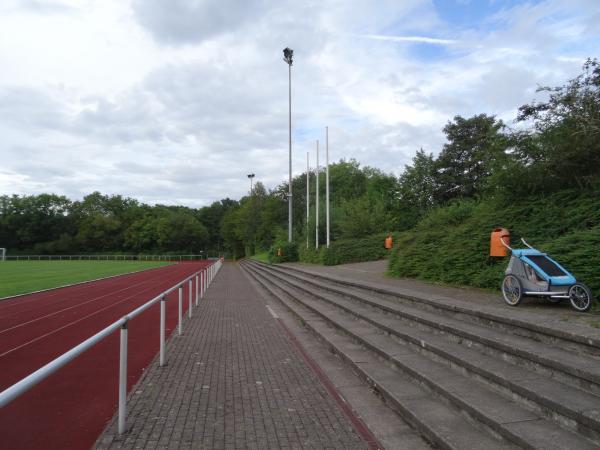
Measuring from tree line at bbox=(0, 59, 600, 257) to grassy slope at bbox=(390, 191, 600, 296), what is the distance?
49 cm

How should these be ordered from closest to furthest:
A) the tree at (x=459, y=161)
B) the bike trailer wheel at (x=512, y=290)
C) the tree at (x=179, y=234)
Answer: the bike trailer wheel at (x=512, y=290) → the tree at (x=459, y=161) → the tree at (x=179, y=234)

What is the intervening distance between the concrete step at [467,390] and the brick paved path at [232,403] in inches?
38.5

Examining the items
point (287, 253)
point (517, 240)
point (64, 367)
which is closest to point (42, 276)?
point (287, 253)

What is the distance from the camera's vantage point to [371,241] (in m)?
24.9

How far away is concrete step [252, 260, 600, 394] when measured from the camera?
3703 millimetres

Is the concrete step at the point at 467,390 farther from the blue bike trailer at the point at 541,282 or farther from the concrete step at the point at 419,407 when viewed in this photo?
the blue bike trailer at the point at 541,282

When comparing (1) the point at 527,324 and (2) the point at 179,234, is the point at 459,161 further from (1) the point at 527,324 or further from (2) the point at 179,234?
(2) the point at 179,234

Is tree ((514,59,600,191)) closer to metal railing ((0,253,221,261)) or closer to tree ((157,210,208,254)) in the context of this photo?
metal railing ((0,253,221,261))

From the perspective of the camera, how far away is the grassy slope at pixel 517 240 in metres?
6.63

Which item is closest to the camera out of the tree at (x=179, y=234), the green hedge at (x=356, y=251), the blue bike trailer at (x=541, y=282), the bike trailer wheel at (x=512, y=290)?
the blue bike trailer at (x=541, y=282)

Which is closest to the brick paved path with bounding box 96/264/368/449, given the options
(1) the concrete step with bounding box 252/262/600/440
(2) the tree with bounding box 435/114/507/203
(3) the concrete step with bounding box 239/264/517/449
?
(3) the concrete step with bounding box 239/264/517/449

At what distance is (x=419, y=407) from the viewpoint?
4188 mm

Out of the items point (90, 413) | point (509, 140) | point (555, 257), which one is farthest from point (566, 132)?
point (90, 413)

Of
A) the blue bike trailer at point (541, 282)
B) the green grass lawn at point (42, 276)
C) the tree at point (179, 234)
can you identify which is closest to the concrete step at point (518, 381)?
the blue bike trailer at point (541, 282)
